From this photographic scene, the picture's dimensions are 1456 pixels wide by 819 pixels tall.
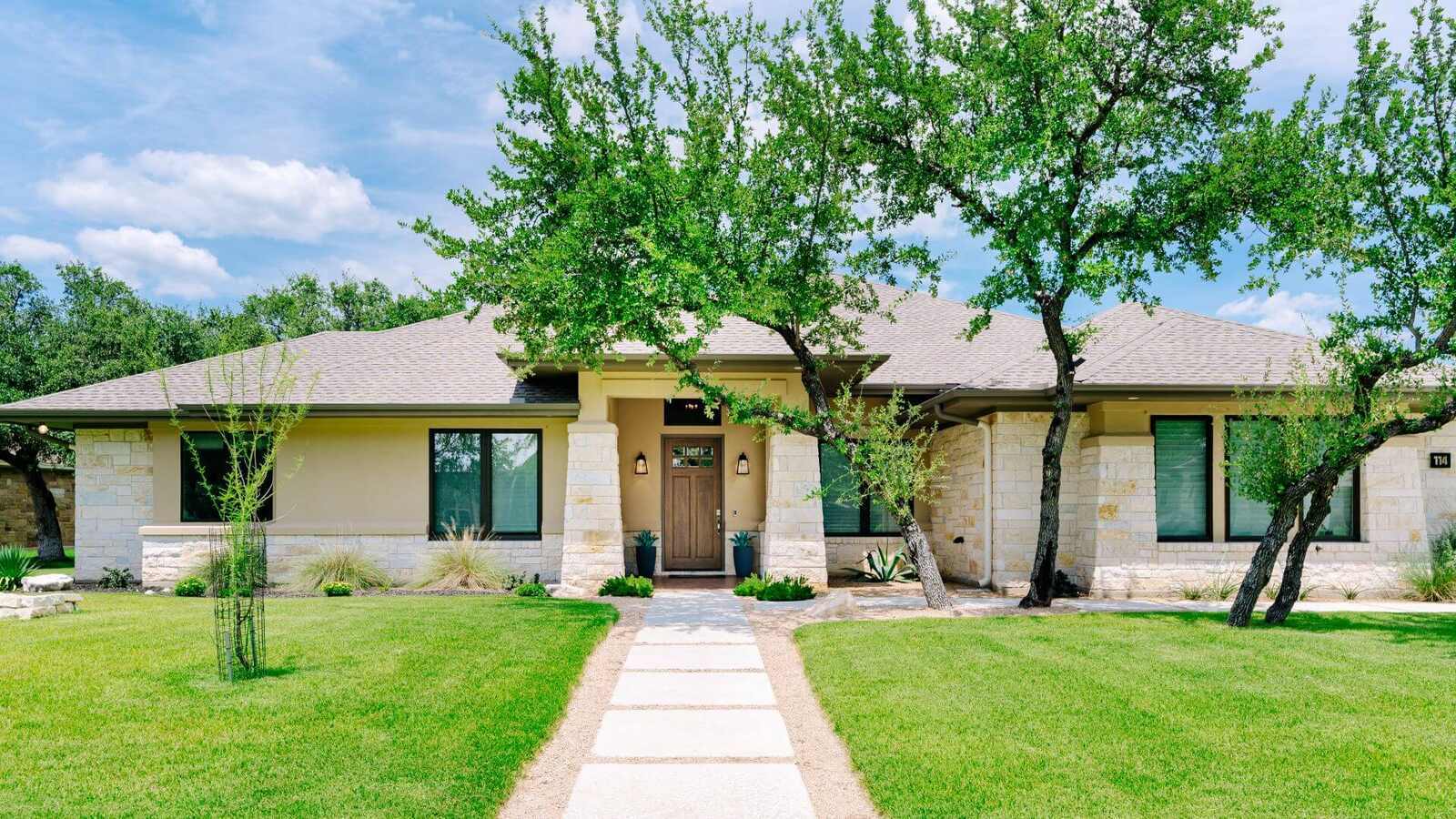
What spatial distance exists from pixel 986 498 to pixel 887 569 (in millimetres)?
2017

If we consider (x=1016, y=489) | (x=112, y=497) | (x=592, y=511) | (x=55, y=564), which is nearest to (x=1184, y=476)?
(x=1016, y=489)

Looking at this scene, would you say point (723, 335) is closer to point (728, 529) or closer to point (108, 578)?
point (728, 529)

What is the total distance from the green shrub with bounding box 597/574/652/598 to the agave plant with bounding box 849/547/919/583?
383cm

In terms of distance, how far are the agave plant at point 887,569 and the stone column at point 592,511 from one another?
13.3 ft

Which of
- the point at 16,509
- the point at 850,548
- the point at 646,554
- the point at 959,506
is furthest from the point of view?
the point at 16,509

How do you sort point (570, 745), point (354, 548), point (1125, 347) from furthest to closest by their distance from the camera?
1. point (354, 548)
2. point (1125, 347)
3. point (570, 745)

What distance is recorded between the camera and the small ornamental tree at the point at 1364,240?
27.8ft

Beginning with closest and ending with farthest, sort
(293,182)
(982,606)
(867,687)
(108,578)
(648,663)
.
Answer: (867,687) < (648,663) < (982,606) < (108,578) < (293,182)

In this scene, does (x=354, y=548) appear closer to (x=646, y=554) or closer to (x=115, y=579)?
(x=115, y=579)

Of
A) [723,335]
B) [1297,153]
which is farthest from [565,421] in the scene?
[1297,153]

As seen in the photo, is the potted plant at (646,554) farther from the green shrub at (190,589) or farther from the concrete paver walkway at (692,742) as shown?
the green shrub at (190,589)

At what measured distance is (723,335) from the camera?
1299 cm

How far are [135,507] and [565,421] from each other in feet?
21.9

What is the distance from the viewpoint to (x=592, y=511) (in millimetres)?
12070
